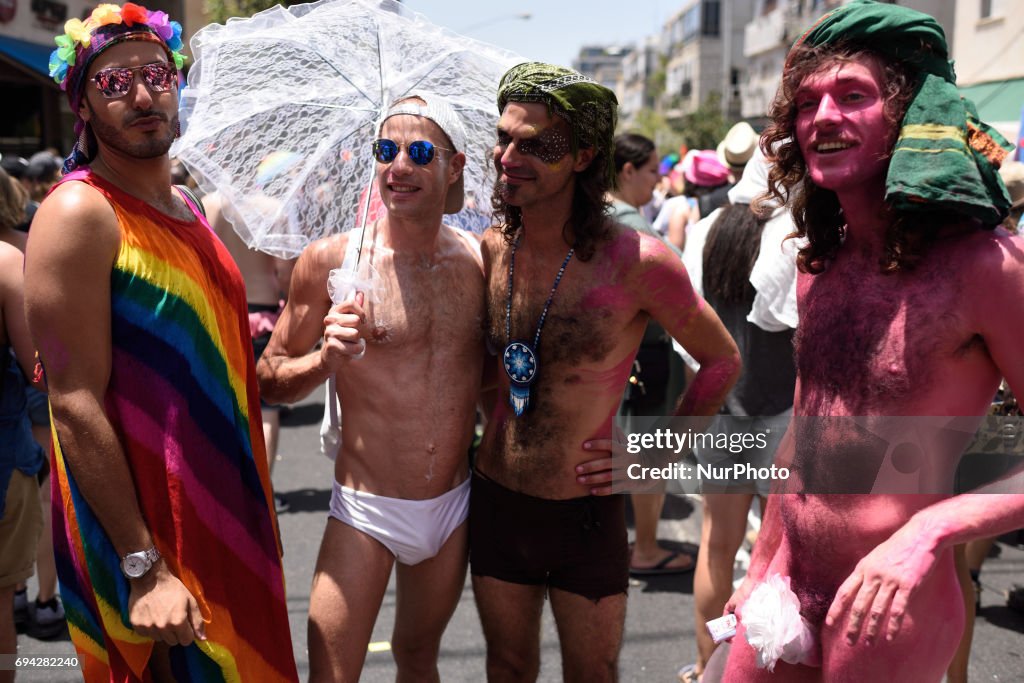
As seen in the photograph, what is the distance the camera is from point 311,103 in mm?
2992

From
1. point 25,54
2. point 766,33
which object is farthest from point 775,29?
point 25,54

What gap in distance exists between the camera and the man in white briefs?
2717 mm

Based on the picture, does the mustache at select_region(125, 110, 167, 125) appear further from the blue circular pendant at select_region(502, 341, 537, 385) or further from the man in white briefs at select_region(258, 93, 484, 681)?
the blue circular pendant at select_region(502, 341, 537, 385)

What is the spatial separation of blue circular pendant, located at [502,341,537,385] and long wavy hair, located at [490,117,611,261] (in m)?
0.31

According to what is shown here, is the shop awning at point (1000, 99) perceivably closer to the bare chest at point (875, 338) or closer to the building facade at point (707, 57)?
the bare chest at point (875, 338)

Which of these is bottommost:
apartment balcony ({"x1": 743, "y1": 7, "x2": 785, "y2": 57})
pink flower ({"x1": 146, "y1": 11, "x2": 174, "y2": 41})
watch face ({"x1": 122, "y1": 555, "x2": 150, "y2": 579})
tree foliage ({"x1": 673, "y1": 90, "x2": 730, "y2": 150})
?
tree foliage ({"x1": 673, "y1": 90, "x2": 730, "y2": 150})

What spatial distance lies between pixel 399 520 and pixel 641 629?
6.87 ft

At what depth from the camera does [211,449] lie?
2316 mm

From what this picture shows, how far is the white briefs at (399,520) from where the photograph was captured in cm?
271

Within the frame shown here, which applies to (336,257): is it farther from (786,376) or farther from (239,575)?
(786,376)

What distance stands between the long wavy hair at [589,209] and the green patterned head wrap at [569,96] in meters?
0.06

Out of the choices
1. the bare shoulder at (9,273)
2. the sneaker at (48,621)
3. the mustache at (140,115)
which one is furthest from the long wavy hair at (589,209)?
the sneaker at (48,621)

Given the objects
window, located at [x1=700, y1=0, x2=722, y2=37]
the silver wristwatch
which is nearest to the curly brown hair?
the silver wristwatch
